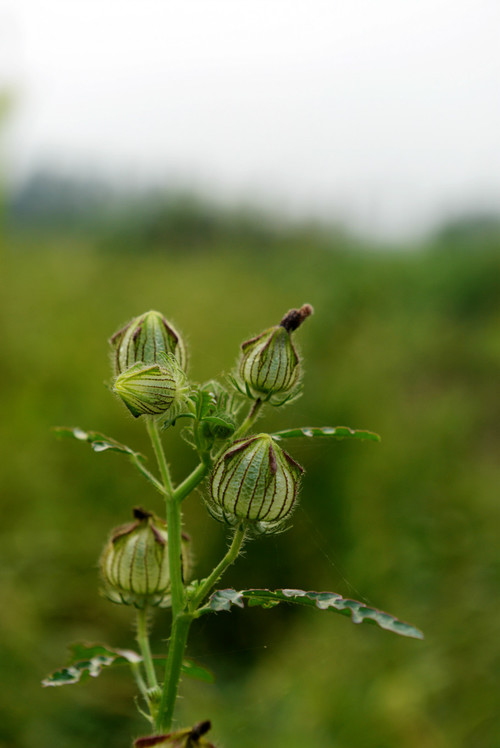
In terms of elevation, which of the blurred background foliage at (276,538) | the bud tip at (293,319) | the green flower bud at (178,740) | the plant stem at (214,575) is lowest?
the blurred background foliage at (276,538)

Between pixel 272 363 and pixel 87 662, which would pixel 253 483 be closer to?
pixel 272 363

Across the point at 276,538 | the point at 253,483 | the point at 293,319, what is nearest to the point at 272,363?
the point at 293,319

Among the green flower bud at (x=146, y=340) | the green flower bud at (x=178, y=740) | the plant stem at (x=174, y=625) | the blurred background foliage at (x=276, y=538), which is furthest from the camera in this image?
the blurred background foliage at (x=276, y=538)

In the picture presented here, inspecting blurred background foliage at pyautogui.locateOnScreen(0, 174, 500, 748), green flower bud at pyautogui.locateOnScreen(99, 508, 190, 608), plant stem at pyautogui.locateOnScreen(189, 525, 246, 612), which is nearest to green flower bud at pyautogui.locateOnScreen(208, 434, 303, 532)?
plant stem at pyautogui.locateOnScreen(189, 525, 246, 612)

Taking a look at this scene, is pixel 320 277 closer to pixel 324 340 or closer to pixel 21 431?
pixel 324 340

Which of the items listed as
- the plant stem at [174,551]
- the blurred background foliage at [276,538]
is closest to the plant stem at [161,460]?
the plant stem at [174,551]

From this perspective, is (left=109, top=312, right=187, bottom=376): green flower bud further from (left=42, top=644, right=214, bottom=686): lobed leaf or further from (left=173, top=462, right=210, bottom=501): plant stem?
(left=42, top=644, right=214, bottom=686): lobed leaf

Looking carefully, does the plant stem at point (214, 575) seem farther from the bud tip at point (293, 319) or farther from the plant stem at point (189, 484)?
the bud tip at point (293, 319)
